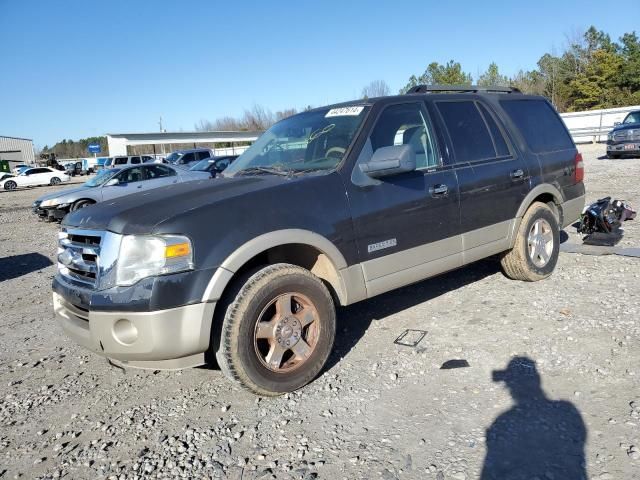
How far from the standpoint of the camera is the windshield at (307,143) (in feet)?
12.7

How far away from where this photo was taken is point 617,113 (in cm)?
3222

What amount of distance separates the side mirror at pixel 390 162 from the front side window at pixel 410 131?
1.12 feet

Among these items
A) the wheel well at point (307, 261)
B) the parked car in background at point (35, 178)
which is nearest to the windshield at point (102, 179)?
the wheel well at point (307, 261)

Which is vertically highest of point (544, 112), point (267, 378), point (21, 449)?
point (544, 112)

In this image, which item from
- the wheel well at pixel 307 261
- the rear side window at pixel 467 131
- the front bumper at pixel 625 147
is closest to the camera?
the wheel well at pixel 307 261

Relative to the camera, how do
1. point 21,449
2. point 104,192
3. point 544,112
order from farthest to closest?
point 104,192, point 544,112, point 21,449

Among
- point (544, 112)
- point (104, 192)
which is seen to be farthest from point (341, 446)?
point (104, 192)

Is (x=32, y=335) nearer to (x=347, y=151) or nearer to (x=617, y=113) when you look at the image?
(x=347, y=151)

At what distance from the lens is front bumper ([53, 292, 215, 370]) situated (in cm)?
285

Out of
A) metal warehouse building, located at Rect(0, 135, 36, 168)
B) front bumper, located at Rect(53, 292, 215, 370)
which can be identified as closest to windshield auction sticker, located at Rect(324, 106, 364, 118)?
front bumper, located at Rect(53, 292, 215, 370)

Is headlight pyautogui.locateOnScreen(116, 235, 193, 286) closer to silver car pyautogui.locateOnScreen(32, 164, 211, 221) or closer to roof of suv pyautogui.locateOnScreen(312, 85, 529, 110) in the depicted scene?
roof of suv pyautogui.locateOnScreen(312, 85, 529, 110)

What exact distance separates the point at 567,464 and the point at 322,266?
195 cm

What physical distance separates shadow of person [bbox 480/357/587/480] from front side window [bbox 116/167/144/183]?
1260cm

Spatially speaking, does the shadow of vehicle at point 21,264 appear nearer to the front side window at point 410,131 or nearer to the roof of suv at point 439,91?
the roof of suv at point 439,91
